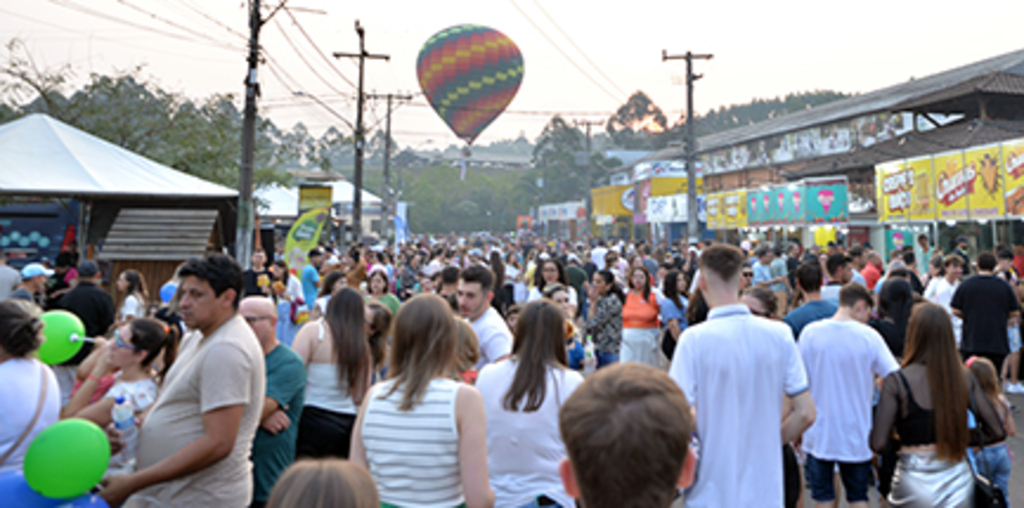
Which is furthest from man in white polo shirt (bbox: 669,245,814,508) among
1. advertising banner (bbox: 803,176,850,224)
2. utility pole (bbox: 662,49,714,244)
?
utility pole (bbox: 662,49,714,244)

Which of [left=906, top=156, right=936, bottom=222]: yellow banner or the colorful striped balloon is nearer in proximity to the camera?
[left=906, top=156, right=936, bottom=222]: yellow banner

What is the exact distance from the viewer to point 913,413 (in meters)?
4.25

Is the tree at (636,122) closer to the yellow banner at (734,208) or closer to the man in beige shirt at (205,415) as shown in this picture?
the yellow banner at (734,208)

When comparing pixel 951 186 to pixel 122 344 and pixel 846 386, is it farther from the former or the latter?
pixel 122 344

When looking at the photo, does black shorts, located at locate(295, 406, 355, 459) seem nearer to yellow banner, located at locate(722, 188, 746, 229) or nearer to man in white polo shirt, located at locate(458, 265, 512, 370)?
man in white polo shirt, located at locate(458, 265, 512, 370)

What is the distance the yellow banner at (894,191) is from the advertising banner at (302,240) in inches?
545

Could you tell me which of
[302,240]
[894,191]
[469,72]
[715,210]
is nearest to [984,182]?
[894,191]

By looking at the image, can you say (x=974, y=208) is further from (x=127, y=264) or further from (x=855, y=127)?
(x=855, y=127)

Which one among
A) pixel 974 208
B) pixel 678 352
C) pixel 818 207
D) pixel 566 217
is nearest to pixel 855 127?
pixel 818 207

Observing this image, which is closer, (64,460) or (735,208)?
(64,460)

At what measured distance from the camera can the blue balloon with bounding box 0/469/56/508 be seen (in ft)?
10.5

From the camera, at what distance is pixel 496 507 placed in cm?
363

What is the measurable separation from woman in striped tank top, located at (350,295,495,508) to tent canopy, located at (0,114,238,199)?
12751 millimetres

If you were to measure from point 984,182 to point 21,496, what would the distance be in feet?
57.1
